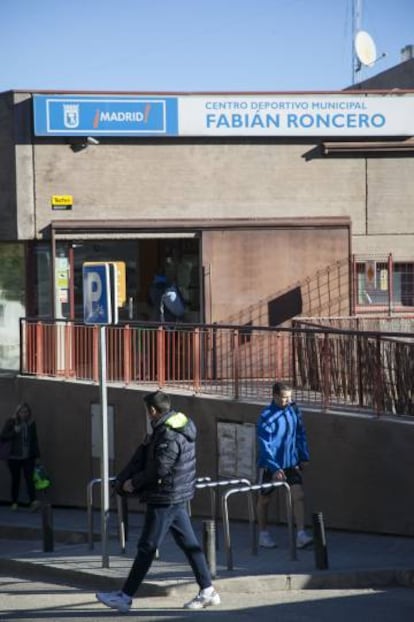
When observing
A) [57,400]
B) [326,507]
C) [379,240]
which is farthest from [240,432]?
[379,240]

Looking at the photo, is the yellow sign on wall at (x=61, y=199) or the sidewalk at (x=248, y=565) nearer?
the sidewalk at (x=248, y=565)

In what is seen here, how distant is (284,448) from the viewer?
12.0 m

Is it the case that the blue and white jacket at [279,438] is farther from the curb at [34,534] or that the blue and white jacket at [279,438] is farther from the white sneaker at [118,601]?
the curb at [34,534]

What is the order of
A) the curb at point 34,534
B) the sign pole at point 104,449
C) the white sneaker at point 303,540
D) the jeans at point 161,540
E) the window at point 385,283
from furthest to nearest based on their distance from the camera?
1. the window at point 385,283
2. the curb at point 34,534
3. the white sneaker at point 303,540
4. the sign pole at point 104,449
5. the jeans at point 161,540

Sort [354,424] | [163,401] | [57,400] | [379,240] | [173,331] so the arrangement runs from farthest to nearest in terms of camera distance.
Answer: [379,240], [57,400], [173,331], [354,424], [163,401]

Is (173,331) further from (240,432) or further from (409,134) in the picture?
(409,134)

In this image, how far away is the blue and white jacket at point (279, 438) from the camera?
1187cm

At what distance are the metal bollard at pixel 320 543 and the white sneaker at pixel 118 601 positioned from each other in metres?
2.05

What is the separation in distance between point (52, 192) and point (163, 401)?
10.7 metres

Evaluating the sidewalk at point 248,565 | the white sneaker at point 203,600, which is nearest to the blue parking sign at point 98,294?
the sidewalk at point 248,565

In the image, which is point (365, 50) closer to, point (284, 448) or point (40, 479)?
point (40, 479)

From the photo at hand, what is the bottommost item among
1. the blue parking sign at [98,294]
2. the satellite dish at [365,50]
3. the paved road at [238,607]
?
the paved road at [238,607]

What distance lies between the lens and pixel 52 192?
19719 millimetres

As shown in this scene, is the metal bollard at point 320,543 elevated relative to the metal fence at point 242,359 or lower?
lower
